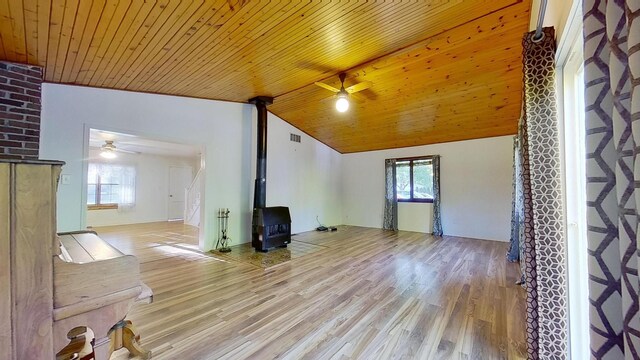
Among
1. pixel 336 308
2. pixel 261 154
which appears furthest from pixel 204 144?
pixel 336 308

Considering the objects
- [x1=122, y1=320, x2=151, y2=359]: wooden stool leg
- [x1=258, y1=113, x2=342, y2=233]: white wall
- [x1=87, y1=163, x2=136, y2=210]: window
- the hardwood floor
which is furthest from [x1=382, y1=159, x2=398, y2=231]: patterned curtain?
[x1=87, y1=163, x2=136, y2=210]: window

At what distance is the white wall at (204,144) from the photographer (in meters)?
3.20

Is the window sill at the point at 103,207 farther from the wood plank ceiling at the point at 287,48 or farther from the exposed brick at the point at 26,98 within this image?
the exposed brick at the point at 26,98

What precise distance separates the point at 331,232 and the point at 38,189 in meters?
6.09

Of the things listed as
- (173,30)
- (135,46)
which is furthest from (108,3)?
(135,46)

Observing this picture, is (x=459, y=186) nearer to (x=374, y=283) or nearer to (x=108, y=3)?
(x=374, y=283)

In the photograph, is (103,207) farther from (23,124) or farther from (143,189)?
(23,124)

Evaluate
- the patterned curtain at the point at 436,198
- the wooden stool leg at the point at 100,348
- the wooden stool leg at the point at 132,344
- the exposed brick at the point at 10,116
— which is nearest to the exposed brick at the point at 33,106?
the exposed brick at the point at 10,116

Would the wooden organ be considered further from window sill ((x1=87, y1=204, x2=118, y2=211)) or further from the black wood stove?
window sill ((x1=87, y1=204, x2=118, y2=211))

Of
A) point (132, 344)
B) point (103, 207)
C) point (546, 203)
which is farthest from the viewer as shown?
point (103, 207)

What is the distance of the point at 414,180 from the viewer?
667 cm

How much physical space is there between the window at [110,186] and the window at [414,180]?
8114mm

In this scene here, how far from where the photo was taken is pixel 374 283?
3035 mm

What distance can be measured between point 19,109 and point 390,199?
6729 millimetres
